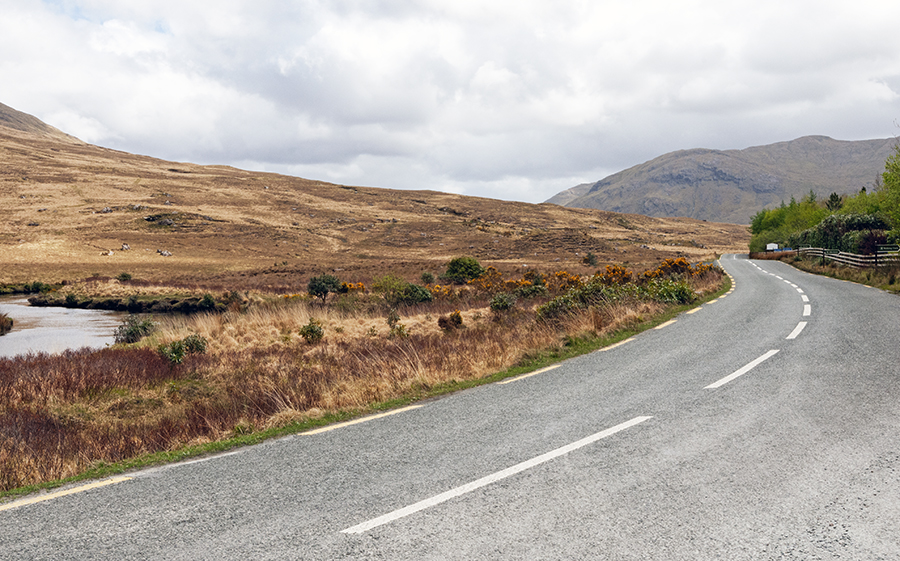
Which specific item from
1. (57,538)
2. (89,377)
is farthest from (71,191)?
(57,538)

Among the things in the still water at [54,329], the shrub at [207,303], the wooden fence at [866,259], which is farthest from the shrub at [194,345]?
the wooden fence at [866,259]

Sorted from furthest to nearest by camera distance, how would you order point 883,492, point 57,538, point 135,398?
1. point 135,398
2. point 883,492
3. point 57,538

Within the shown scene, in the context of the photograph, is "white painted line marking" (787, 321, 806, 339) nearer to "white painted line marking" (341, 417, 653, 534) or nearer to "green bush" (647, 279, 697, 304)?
"green bush" (647, 279, 697, 304)

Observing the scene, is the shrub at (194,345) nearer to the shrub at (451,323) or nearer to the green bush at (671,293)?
the shrub at (451,323)

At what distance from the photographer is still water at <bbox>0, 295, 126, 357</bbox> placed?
840 inches

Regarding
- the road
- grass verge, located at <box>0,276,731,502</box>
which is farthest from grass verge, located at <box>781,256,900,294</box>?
the road

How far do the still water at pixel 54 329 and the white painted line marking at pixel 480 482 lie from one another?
60.7 ft

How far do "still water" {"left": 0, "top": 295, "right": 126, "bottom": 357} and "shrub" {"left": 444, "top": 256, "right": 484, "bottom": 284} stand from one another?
20885 millimetres

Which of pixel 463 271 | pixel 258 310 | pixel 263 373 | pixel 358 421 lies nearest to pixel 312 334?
pixel 263 373

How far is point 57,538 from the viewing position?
3996 millimetres

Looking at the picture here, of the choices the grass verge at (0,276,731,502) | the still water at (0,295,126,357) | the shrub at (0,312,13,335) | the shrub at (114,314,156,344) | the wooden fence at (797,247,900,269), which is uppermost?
the wooden fence at (797,247,900,269)

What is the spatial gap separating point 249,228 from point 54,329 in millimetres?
58702

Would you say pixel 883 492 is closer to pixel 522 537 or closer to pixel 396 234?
pixel 522 537

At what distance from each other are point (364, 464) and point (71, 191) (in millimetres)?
108077
